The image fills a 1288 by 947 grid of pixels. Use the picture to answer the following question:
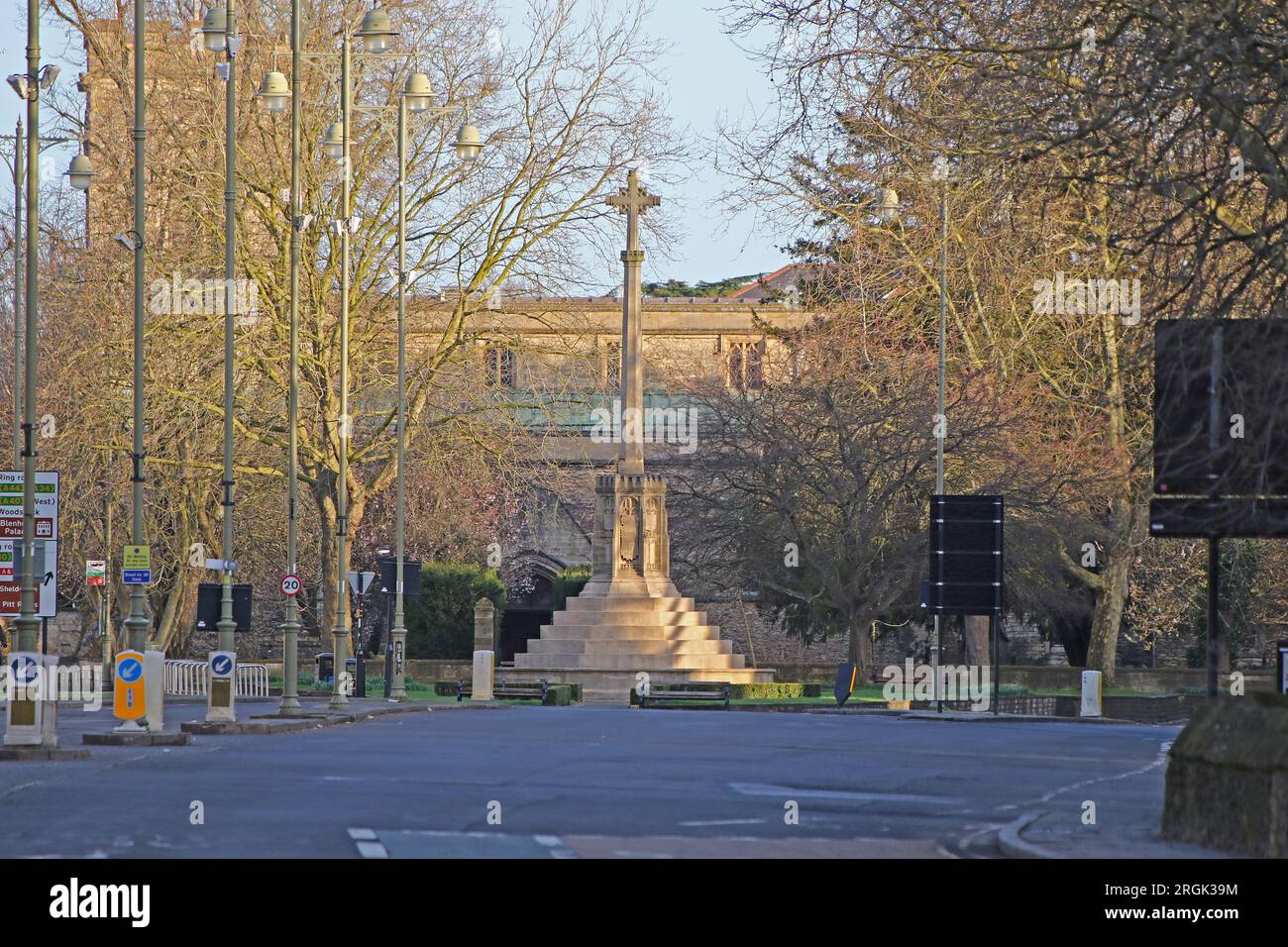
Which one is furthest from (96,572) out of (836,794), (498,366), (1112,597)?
(836,794)

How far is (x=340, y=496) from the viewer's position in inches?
1425

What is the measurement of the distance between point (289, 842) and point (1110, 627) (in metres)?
41.3

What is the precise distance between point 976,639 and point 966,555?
17827 millimetres

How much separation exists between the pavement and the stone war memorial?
19.7 meters

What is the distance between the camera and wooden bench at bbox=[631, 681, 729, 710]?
42.1 metres

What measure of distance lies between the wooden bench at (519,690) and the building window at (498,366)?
649 centimetres

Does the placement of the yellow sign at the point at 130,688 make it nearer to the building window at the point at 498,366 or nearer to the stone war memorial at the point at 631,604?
the building window at the point at 498,366

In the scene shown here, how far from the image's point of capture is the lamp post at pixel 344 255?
105ft

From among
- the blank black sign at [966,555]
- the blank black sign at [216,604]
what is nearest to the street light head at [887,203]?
the blank black sign at [966,555]

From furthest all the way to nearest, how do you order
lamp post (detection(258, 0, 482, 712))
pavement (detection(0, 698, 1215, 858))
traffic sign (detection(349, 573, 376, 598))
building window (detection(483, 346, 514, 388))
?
building window (detection(483, 346, 514, 388))
traffic sign (detection(349, 573, 376, 598))
lamp post (detection(258, 0, 482, 712))
pavement (detection(0, 698, 1215, 858))

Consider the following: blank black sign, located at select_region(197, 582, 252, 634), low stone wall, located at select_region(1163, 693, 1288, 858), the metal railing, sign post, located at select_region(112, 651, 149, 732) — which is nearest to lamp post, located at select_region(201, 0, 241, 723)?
blank black sign, located at select_region(197, 582, 252, 634)

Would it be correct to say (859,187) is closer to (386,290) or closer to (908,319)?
(908,319)

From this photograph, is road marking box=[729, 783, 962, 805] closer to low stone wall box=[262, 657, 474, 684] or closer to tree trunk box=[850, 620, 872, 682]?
tree trunk box=[850, 620, 872, 682]
